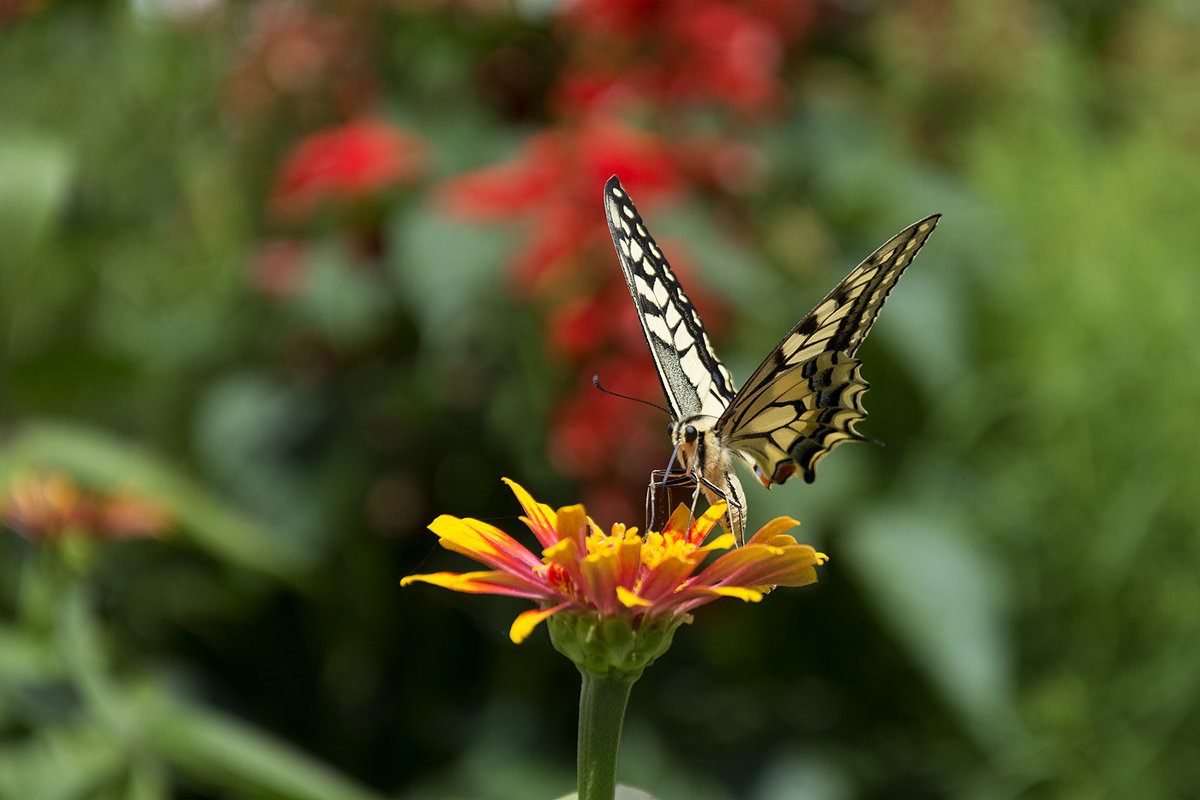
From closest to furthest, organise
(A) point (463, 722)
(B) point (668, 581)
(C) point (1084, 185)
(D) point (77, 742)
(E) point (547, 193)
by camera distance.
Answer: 1. (B) point (668, 581)
2. (D) point (77, 742)
3. (E) point (547, 193)
4. (A) point (463, 722)
5. (C) point (1084, 185)

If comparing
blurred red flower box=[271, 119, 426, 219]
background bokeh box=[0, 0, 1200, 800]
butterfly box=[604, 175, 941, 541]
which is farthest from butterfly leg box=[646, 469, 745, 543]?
blurred red flower box=[271, 119, 426, 219]

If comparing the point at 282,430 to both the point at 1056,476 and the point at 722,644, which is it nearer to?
the point at 722,644

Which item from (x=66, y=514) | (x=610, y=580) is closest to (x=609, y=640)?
(x=610, y=580)

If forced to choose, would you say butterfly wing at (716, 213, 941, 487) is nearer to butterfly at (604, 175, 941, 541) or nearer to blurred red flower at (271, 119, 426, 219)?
butterfly at (604, 175, 941, 541)

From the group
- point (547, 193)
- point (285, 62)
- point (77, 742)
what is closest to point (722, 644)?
point (547, 193)

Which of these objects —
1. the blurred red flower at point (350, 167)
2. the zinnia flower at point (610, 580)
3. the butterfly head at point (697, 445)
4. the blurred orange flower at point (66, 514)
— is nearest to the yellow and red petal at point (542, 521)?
the zinnia flower at point (610, 580)

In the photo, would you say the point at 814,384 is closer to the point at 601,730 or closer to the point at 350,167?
the point at 601,730

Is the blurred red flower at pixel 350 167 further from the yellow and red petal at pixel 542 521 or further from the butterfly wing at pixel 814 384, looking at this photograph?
the yellow and red petal at pixel 542 521
